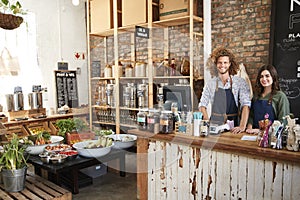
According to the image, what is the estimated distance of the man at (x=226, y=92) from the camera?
286 centimetres

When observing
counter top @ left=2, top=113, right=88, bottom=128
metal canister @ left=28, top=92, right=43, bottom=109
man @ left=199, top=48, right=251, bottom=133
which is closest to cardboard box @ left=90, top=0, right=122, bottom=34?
metal canister @ left=28, top=92, right=43, bottom=109

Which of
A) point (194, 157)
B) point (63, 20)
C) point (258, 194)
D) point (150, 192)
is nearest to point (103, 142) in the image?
point (150, 192)

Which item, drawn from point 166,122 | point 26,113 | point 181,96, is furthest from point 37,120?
point 166,122

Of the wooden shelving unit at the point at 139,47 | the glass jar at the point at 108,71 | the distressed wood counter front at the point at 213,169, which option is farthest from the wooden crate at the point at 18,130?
the distressed wood counter front at the point at 213,169

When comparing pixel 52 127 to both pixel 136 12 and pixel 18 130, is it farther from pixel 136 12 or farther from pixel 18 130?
pixel 136 12

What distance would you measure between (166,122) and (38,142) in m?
1.61

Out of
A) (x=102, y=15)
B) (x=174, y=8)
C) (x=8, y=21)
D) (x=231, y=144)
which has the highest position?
(x=102, y=15)

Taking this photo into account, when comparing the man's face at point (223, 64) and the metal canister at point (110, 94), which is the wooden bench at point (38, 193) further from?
the metal canister at point (110, 94)

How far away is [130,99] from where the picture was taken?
4812 millimetres

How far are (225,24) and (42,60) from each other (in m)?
3.48

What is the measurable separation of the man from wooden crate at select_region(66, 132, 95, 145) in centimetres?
140

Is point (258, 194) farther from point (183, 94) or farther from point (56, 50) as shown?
point (56, 50)

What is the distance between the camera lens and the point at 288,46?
3459 mm

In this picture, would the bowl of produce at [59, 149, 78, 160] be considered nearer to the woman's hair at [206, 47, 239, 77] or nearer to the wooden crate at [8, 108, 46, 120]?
the woman's hair at [206, 47, 239, 77]
